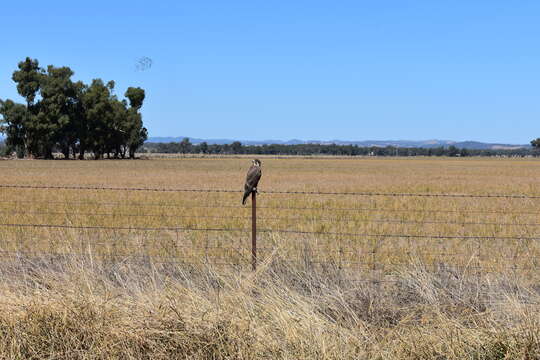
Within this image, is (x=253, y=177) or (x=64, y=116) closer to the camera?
(x=253, y=177)

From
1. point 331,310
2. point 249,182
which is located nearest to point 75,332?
point 331,310

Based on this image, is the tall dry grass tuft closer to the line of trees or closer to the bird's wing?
the bird's wing

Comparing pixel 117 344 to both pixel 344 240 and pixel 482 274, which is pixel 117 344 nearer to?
pixel 482 274

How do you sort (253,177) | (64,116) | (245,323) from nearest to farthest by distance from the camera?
(245,323)
(253,177)
(64,116)

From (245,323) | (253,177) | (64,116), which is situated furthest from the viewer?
(64,116)

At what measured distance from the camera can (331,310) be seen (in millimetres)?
5605

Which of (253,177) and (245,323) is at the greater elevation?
(253,177)

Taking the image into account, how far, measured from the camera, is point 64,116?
93375 mm

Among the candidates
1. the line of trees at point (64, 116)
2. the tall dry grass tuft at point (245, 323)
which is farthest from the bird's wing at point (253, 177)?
the line of trees at point (64, 116)

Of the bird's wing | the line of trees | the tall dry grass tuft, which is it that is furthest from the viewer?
the line of trees

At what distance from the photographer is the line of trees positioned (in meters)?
90.4

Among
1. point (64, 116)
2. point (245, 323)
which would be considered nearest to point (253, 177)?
point (245, 323)

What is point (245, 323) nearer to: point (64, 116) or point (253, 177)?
point (253, 177)

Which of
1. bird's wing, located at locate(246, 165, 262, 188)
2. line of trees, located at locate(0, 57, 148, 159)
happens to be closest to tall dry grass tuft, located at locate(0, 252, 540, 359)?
bird's wing, located at locate(246, 165, 262, 188)
